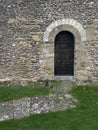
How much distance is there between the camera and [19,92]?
12.6 m

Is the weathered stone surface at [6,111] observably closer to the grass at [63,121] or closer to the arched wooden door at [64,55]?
the grass at [63,121]

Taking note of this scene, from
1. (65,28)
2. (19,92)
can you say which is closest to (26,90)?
(19,92)

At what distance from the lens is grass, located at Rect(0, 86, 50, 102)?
12030 mm

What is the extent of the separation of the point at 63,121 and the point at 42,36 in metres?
4.40

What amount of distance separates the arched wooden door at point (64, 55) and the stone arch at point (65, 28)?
0.36m

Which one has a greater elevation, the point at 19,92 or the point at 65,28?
the point at 65,28

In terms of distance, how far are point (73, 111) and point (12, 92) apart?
271cm

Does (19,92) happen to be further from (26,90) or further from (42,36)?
(42,36)

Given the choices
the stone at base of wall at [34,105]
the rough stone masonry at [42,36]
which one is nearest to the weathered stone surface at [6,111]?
the stone at base of wall at [34,105]

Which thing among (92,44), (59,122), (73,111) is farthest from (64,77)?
(59,122)

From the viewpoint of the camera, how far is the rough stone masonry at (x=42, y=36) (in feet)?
43.8

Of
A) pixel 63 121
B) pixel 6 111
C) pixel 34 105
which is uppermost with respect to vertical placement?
pixel 34 105

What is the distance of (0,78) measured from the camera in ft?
44.8

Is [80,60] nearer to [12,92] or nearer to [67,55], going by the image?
[67,55]
